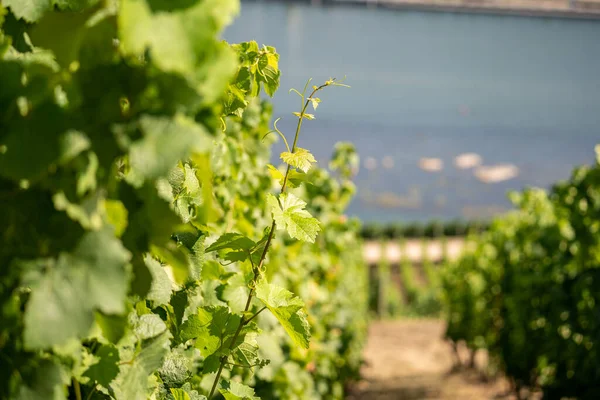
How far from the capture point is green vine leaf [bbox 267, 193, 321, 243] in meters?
1.24

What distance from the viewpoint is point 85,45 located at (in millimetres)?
684

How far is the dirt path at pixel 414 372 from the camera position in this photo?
27.0 ft

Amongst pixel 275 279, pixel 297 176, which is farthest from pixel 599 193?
pixel 297 176

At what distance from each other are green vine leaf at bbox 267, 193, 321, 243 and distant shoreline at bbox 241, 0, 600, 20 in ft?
63.9

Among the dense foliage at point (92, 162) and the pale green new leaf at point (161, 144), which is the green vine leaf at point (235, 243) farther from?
the pale green new leaf at point (161, 144)

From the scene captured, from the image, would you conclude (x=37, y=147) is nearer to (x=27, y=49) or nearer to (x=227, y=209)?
(x=27, y=49)

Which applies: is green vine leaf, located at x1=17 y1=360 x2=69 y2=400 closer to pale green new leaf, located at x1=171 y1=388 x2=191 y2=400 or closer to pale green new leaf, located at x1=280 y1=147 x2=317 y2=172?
pale green new leaf, located at x1=171 y1=388 x2=191 y2=400

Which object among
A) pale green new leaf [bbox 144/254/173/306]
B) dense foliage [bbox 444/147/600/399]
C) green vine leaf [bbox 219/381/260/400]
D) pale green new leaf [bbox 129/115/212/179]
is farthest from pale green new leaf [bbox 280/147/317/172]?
dense foliage [bbox 444/147/600/399]

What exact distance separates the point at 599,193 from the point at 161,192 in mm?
3754

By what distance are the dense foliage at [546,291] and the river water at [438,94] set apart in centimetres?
1059

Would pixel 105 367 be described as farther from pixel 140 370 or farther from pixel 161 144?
pixel 161 144

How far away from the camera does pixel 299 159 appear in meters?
1.29

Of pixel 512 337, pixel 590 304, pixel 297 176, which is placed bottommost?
pixel 512 337

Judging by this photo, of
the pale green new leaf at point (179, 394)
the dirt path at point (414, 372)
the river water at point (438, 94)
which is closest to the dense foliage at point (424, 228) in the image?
the river water at point (438, 94)
